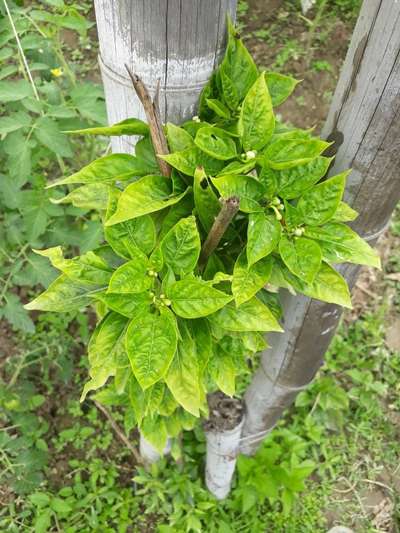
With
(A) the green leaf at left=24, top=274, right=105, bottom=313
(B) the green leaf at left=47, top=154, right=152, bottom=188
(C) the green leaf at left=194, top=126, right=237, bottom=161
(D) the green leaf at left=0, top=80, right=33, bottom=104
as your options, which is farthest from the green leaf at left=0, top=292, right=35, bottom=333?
(C) the green leaf at left=194, top=126, right=237, bottom=161

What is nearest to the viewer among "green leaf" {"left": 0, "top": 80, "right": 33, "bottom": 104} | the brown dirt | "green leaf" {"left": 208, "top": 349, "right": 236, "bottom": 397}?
"green leaf" {"left": 208, "top": 349, "right": 236, "bottom": 397}

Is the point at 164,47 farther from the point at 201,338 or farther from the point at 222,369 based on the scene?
the point at 222,369

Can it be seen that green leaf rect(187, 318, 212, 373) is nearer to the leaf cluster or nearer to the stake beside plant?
the stake beside plant

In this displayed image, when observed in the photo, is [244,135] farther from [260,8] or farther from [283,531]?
[260,8]

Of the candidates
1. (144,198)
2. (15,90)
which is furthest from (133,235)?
(15,90)

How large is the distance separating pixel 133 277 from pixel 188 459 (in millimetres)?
1715

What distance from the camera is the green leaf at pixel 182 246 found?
958 millimetres

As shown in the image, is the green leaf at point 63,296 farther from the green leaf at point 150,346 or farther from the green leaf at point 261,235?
the green leaf at point 261,235

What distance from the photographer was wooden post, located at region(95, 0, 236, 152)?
94 centimetres

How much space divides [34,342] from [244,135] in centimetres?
213

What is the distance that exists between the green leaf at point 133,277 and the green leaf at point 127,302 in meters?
0.04

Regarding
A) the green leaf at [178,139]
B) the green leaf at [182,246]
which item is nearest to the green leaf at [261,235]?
the green leaf at [182,246]

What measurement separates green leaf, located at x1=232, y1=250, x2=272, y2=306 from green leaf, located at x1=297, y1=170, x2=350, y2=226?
12 centimetres

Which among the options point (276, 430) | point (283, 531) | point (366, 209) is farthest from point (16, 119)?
point (283, 531)
